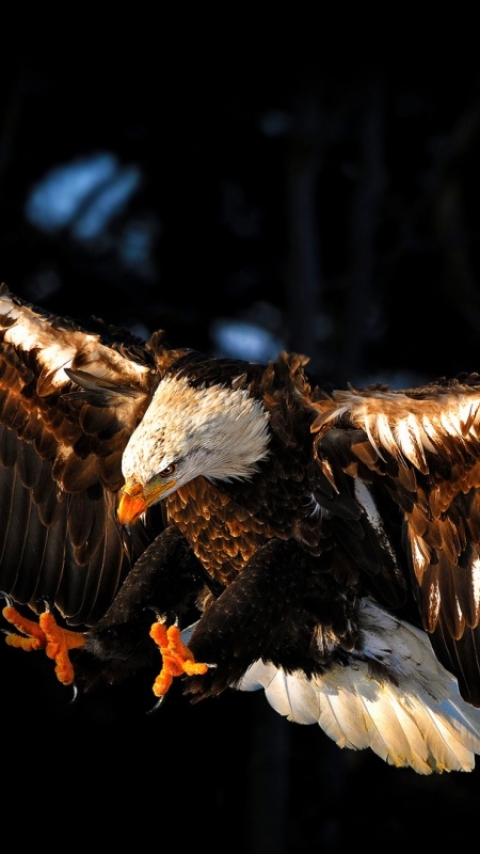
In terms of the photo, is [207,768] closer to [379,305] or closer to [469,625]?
[379,305]

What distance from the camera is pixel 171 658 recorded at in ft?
12.3

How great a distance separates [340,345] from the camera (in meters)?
8.20

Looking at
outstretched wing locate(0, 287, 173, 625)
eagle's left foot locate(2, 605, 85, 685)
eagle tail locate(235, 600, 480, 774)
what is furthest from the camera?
eagle tail locate(235, 600, 480, 774)

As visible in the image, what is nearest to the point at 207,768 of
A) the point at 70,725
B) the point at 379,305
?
the point at 70,725

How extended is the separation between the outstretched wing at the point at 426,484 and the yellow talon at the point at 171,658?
0.62 meters

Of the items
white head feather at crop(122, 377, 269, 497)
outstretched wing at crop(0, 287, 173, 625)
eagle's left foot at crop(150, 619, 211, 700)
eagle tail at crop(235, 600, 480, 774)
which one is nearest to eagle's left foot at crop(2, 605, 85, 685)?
eagle's left foot at crop(150, 619, 211, 700)

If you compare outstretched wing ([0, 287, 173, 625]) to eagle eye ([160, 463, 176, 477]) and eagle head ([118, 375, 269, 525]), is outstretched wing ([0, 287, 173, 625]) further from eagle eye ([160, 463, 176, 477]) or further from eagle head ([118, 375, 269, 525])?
eagle eye ([160, 463, 176, 477])

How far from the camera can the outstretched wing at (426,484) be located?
12.4ft

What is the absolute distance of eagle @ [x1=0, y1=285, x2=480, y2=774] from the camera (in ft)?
12.6

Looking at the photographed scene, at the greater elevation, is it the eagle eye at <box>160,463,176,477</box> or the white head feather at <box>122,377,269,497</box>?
the white head feather at <box>122,377,269,497</box>

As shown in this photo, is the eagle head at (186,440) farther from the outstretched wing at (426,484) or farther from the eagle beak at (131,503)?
the outstretched wing at (426,484)

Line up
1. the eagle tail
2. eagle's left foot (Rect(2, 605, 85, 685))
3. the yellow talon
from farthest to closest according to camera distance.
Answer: the eagle tail, eagle's left foot (Rect(2, 605, 85, 685)), the yellow talon

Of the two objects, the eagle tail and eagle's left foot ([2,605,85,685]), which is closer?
eagle's left foot ([2,605,85,685])

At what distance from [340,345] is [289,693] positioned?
13.0 feet
